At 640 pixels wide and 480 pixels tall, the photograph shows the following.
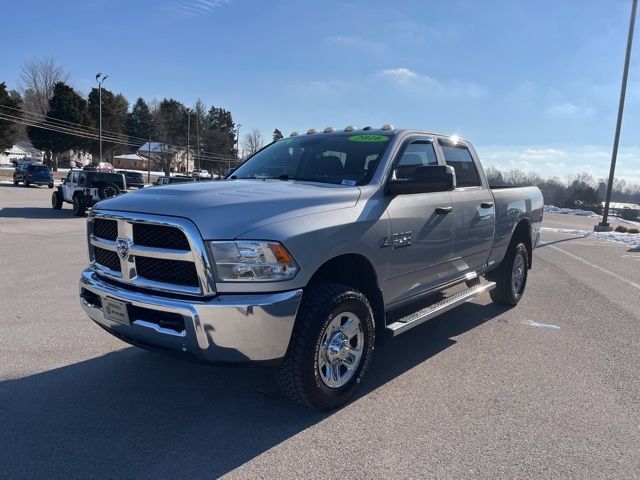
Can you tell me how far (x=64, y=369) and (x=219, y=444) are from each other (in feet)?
6.08

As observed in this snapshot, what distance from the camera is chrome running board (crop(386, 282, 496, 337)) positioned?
389 cm

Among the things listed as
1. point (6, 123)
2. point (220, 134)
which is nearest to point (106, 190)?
point (6, 123)

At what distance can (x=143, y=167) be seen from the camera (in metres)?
102

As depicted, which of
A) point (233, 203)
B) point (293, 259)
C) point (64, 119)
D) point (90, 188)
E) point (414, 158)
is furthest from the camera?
point (64, 119)

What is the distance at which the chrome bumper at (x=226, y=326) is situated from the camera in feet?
9.41

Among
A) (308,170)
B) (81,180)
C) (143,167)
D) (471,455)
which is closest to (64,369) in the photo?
(308,170)

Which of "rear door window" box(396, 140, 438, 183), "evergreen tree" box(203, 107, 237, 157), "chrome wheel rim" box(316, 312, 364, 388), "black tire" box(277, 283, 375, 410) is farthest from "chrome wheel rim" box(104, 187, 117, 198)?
"evergreen tree" box(203, 107, 237, 157)

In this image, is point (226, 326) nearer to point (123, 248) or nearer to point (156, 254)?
point (156, 254)

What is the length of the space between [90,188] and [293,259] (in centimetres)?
1802

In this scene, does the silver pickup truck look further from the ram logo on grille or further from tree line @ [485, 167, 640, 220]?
tree line @ [485, 167, 640, 220]

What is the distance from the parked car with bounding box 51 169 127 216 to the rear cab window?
15.7 m

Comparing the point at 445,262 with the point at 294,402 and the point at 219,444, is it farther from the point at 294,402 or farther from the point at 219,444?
the point at 219,444

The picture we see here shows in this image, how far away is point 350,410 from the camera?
3.55 m

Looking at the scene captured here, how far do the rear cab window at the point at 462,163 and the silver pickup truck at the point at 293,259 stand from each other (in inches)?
15.2
